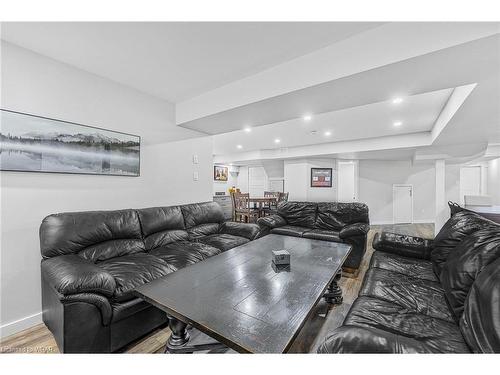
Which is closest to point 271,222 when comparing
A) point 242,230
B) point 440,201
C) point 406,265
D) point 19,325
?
point 242,230

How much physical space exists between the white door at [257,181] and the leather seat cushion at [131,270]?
735 cm

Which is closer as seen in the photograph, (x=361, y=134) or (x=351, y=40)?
(x=351, y=40)

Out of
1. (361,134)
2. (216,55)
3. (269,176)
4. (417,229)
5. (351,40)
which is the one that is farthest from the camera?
(269,176)

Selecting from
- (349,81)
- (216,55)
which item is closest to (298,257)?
(349,81)

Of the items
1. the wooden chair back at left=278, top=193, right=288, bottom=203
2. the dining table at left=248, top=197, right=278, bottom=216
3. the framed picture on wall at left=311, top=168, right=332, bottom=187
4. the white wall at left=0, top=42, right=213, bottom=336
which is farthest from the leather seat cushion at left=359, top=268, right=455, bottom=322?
the framed picture on wall at left=311, top=168, right=332, bottom=187

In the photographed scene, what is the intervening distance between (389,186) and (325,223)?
4.83m

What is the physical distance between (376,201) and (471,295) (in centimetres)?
701

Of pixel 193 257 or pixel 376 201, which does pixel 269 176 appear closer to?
pixel 376 201

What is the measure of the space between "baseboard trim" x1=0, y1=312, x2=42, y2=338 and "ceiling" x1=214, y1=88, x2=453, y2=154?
417cm

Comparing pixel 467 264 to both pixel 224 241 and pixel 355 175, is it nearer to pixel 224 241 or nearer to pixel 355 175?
pixel 224 241

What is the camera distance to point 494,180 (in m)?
6.87

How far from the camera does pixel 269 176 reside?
8.89m

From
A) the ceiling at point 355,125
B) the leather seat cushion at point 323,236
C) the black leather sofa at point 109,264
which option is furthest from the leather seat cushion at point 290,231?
the ceiling at point 355,125

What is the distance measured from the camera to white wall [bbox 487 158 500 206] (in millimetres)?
6672
